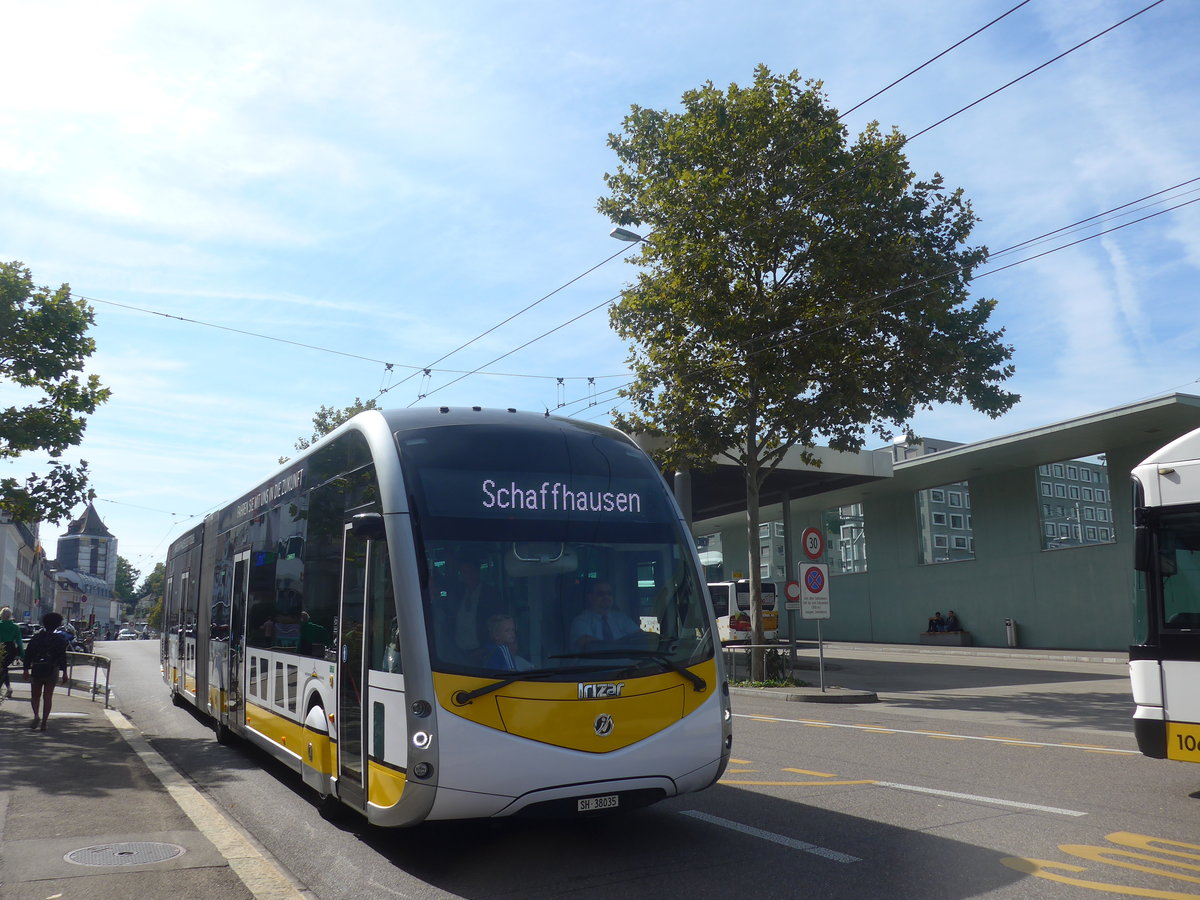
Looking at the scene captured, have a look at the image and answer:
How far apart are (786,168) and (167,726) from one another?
1496cm

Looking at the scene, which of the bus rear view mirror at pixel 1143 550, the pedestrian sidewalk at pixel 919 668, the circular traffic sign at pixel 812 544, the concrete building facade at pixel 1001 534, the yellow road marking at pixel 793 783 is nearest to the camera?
the bus rear view mirror at pixel 1143 550

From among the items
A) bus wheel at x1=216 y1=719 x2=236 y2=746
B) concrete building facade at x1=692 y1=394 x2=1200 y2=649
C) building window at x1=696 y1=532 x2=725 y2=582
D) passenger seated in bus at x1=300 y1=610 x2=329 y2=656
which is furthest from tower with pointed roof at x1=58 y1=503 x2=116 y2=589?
passenger seated in bus at x1=300 y1=610 x2=329 y2=656

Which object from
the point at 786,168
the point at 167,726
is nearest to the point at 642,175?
the point at 786,168

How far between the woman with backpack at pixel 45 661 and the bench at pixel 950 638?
1171 inches

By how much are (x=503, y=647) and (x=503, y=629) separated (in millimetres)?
111

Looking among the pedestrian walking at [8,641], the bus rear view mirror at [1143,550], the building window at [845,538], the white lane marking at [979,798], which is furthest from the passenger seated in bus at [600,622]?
the building window at [845,538]

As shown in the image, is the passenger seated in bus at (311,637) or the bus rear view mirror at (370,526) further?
the passenger seated in bus at (311,637)

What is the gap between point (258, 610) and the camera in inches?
402

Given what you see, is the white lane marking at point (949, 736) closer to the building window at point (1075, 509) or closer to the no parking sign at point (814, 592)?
the no parking sign at point (814, 592)

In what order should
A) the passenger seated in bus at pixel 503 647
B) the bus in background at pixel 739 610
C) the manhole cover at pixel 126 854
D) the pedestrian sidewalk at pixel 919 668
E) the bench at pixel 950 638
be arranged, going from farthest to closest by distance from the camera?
the bench at pixel 950 638
the bus in background at pixel 739 610
the pedestrian sidewalk at pixel 919 668
the manhole cover at pixel 126 854
the passenger seated in bus at pixel 503 647

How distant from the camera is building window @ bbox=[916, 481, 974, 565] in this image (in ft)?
121

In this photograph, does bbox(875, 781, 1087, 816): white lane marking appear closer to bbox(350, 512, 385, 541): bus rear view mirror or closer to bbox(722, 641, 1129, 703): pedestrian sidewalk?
bbox(350, 512, 385, 541): bus rear view mirror

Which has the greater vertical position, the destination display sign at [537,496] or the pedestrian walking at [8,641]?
the destination display sign at [537,496]

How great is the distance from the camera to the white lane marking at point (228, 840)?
19.2 ft
